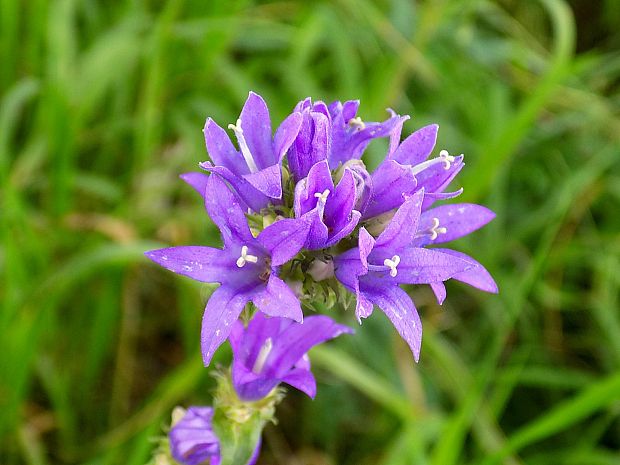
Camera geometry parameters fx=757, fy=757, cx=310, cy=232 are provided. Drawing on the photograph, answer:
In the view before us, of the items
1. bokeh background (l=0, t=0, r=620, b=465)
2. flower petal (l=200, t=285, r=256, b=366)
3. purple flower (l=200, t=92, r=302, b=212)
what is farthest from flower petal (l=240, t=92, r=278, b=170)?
bokeh background (l=0, t=0, r=620, b=465)

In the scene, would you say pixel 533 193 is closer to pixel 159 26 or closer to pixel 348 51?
pixel 348 51

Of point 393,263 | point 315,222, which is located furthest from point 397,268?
point 315,222

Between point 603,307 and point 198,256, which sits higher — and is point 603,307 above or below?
below

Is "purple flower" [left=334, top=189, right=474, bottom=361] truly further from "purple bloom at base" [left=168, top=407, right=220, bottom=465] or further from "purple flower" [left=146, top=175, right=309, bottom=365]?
"purple bloom at base" [left=168, top=407, right=220, bottom=465]

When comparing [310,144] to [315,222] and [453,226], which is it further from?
[453,226]

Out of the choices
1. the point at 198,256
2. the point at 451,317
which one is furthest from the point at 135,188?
the point at 198,256

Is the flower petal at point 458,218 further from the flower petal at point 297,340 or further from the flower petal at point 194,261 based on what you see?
the flower petal at point 194,261
